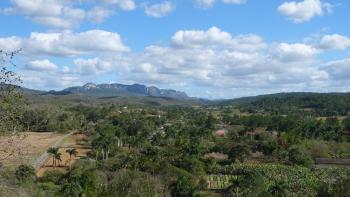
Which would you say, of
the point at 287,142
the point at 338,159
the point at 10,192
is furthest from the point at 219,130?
the point at 10,192

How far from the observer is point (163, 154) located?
89875 millimetres

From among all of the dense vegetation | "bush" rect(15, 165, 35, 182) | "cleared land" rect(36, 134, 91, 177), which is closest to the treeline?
the dense vegetation

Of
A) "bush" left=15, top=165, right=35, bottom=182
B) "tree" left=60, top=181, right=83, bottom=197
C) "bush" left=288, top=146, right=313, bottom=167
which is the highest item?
"bush" left=15, top=165, right=35, bottom=182

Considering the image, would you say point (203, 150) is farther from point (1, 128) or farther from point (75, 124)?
point (1, 128)

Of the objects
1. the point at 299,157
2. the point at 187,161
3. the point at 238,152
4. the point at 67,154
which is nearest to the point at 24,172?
the point at 187,161

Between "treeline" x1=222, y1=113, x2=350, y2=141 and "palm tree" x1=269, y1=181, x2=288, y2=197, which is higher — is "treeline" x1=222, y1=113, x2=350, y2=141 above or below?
above

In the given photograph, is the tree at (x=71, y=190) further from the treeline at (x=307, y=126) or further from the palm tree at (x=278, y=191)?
the treeline at (x=307, y=126)

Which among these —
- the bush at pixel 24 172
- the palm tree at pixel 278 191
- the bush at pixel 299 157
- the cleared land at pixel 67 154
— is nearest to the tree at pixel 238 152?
the bush at pixel 299 157

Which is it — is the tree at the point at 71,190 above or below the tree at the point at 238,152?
above

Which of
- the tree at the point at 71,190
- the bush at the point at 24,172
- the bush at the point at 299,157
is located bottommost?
the bush at the point at 299,157

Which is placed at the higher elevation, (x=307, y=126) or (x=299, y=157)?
(x=307, y=126)

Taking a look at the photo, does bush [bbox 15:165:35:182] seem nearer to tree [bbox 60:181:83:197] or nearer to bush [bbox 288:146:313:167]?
tree [bbox 60:181:83:197]

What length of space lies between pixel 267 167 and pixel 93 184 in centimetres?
4415

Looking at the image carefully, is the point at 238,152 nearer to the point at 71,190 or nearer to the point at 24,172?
the point at 24,172
